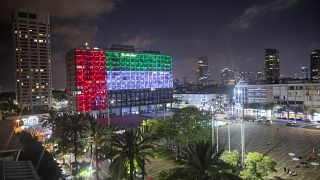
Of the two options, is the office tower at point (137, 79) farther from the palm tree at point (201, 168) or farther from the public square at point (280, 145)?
the palm tree at point (201, 168)

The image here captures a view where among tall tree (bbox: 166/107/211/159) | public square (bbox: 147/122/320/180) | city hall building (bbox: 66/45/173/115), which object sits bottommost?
public square (bbox: 147/122/320/180)

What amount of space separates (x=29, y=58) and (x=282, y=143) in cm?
17741

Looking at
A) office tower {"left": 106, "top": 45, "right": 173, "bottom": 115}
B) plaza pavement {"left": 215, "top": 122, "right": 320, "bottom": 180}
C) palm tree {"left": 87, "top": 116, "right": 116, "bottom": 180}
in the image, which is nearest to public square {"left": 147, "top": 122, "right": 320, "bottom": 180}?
plaza pavement {"left": 215, "top": 122, "right": 320, "bottom": 180}

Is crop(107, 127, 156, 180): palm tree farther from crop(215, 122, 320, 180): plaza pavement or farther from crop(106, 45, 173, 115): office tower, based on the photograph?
crop(106, 45, 173, 115): office tower

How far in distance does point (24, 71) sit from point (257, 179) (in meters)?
192

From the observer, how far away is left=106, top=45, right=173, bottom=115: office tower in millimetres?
157250

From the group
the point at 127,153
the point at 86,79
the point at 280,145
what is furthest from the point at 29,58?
the point at 127,153

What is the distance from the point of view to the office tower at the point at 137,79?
15725cm

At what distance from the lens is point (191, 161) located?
80.3 ft

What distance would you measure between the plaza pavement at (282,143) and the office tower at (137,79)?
230 feet

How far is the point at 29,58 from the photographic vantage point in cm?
19312

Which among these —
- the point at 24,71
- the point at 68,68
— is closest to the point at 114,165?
the point at 68,68

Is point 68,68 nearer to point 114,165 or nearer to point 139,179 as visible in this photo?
point 139,179

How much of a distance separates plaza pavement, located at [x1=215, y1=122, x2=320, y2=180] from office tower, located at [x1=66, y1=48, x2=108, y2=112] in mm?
73796
